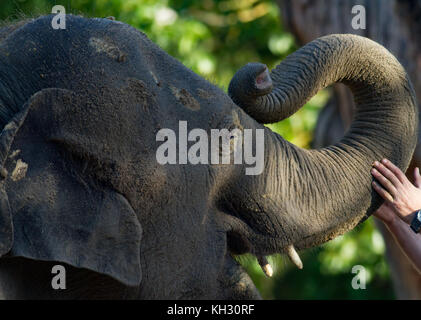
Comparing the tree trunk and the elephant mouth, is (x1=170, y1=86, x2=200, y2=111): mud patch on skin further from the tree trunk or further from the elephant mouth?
the tree trunk

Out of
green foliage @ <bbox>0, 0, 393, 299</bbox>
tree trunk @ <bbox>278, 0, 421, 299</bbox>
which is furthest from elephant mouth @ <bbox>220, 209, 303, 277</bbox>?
green foliage @ <bbox>0, 0, 393, 299</bbox>

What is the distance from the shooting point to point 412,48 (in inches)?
208

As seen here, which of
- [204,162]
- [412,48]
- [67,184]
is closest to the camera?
[67,184]

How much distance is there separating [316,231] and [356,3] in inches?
134

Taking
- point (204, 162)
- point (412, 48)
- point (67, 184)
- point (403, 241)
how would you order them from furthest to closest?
point (412, 48) < point (403, 241) < point (204, 162) < point (67, 184)

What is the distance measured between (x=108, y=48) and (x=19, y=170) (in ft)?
1.39
